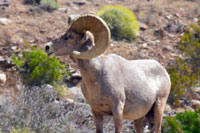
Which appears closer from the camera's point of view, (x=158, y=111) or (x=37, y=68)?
(x=158, y=111)

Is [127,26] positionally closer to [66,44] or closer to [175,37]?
[175,37]

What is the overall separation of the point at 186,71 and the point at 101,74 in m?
7.85

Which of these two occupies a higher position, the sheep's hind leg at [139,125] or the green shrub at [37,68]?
the sheep's hind leg at [139,125]

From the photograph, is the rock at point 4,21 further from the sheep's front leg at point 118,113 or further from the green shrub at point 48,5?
the sheep's front leg at point 118,113

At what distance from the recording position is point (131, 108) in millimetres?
5570

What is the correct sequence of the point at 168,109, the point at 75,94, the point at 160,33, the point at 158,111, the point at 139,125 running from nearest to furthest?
the point at 158,111 < the point at 139,125 < the point at 75,94 < the point at 168,109 < the point at 160,33

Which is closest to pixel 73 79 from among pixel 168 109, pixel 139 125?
pixel 168 109

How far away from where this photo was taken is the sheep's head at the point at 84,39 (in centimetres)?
500

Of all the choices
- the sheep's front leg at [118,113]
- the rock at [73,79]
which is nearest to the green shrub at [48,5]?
the rock at [73,79]

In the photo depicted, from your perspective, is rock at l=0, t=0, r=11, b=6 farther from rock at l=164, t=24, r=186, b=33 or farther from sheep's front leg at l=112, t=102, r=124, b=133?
sheep's front leg at l=112, t=102, r=124, b=133

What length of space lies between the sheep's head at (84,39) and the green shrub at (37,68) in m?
5.35

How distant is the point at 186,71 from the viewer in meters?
12.4

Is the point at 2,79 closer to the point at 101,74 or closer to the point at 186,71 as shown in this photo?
the point at 101,74

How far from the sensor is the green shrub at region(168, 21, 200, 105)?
460 inches
